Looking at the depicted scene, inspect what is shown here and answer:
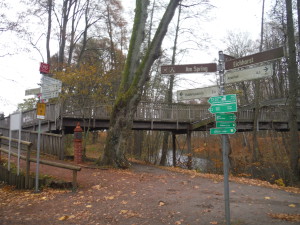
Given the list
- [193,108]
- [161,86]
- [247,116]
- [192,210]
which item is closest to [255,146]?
[247,116]

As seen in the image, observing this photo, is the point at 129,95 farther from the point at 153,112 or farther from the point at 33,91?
the point at 153,112

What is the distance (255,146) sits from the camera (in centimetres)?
2067

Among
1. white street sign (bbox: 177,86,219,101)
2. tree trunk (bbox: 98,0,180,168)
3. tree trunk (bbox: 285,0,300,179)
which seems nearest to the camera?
white street sign (bbox: 177,86,219,101)

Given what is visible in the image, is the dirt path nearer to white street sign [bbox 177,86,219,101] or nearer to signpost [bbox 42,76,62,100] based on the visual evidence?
white street sign [bbox 177,86,219,101]

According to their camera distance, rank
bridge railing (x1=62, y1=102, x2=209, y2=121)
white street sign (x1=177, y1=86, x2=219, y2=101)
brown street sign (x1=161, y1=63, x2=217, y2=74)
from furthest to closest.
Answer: bridge railing (x1=62, y1=102, x2=209, y2=121) < brown street sign (x1=161, y1=63, x2=217, y2=74) < white street sign (x1=177, y1=86, x2=219, y2=101)

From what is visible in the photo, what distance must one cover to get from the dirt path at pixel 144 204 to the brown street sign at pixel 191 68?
2749mm

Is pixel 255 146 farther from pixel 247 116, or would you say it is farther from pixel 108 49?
pixel 108 49

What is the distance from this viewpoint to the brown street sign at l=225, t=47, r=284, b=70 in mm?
3961

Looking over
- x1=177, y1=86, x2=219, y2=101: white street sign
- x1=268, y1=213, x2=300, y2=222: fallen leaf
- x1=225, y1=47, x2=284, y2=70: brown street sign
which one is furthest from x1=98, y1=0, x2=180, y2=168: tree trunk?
x1=268, y1=213, x2=300, y2=222: fallen leaf

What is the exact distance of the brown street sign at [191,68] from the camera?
189 inches

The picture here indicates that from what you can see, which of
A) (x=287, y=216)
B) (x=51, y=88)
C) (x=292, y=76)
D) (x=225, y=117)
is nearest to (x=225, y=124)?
(x=225, y=117)

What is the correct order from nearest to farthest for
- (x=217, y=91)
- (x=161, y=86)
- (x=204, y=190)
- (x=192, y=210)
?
1. (x=217, y=91)
2. (x=192, y=210)
3. (x=204, y=190)
4. (x=161, y=86)

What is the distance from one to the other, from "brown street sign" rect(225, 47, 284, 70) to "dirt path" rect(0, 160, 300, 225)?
8.90 ft

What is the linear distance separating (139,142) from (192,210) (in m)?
18.5
